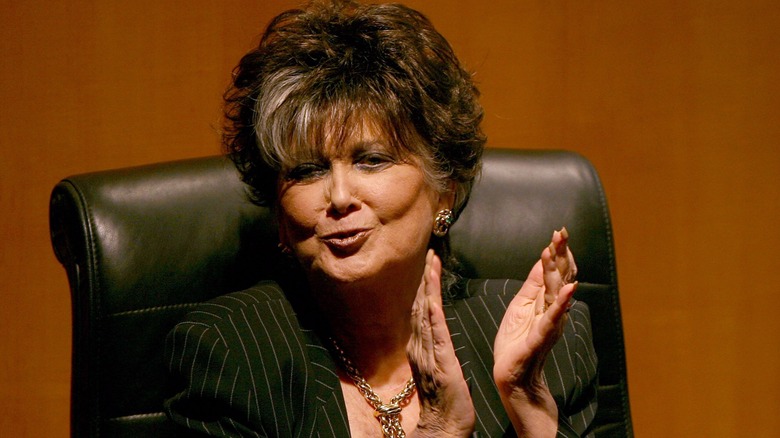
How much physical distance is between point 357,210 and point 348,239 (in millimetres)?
44

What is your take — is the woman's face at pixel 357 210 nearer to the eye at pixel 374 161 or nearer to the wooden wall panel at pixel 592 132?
the eye at pixel 374 161

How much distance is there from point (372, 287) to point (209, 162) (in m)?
0.43

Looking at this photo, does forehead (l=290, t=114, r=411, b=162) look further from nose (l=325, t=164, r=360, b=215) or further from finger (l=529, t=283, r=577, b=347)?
finger (l=529, t=283, r=577, b=347)

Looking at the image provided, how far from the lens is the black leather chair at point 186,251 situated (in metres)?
1.63

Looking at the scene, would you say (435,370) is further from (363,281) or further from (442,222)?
(442,222)

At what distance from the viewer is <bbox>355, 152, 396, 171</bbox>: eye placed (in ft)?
5.07

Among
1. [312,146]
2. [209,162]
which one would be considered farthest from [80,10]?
[312,146]

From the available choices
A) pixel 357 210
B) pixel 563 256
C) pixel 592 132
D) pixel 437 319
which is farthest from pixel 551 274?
pixel 592 132

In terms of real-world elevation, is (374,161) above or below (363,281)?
above

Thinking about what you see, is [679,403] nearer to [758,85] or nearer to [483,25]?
[758,85]

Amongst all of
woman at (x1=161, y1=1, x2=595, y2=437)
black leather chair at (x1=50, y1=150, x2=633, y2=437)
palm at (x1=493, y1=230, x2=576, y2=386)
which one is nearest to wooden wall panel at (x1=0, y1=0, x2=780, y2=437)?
black leather chair at (x1=50, y1=150, x2=633, y2=437)

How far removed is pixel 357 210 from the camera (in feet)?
4.99

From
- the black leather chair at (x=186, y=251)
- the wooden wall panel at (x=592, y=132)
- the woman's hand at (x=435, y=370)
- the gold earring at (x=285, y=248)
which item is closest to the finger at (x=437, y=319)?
the woman's hand at (x=435, y=370)

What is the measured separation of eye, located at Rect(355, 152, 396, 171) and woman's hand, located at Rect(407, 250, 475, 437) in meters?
0.21
